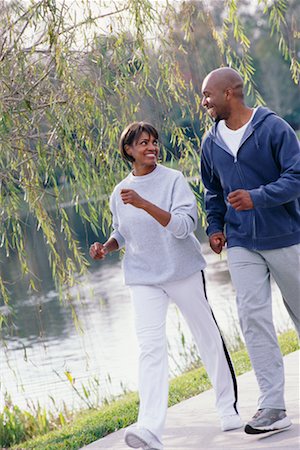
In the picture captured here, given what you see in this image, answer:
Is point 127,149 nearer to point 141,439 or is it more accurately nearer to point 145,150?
point 145,150

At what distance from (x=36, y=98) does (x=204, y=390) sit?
2.16 metres

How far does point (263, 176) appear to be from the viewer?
204 inches

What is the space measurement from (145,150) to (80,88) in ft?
5.55

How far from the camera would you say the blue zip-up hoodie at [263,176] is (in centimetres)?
507

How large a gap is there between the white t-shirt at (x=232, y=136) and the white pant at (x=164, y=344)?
2.10ft

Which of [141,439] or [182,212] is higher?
[182,212]

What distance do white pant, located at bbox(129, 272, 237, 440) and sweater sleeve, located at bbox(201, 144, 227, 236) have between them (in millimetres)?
301

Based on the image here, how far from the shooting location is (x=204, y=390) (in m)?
7.11

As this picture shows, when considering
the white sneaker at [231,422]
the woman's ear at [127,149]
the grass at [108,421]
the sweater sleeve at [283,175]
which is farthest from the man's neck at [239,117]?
the grass at [108,421]

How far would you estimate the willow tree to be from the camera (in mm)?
6730

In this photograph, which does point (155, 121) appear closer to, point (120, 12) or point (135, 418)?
point (120, 12)

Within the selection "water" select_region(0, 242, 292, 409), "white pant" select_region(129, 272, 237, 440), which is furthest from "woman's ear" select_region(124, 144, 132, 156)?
"water" select_region(0, 242, 292, 409)

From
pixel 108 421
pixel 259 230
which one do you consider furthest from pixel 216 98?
pixel 108 421

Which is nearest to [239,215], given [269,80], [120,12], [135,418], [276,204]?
[276,204]
